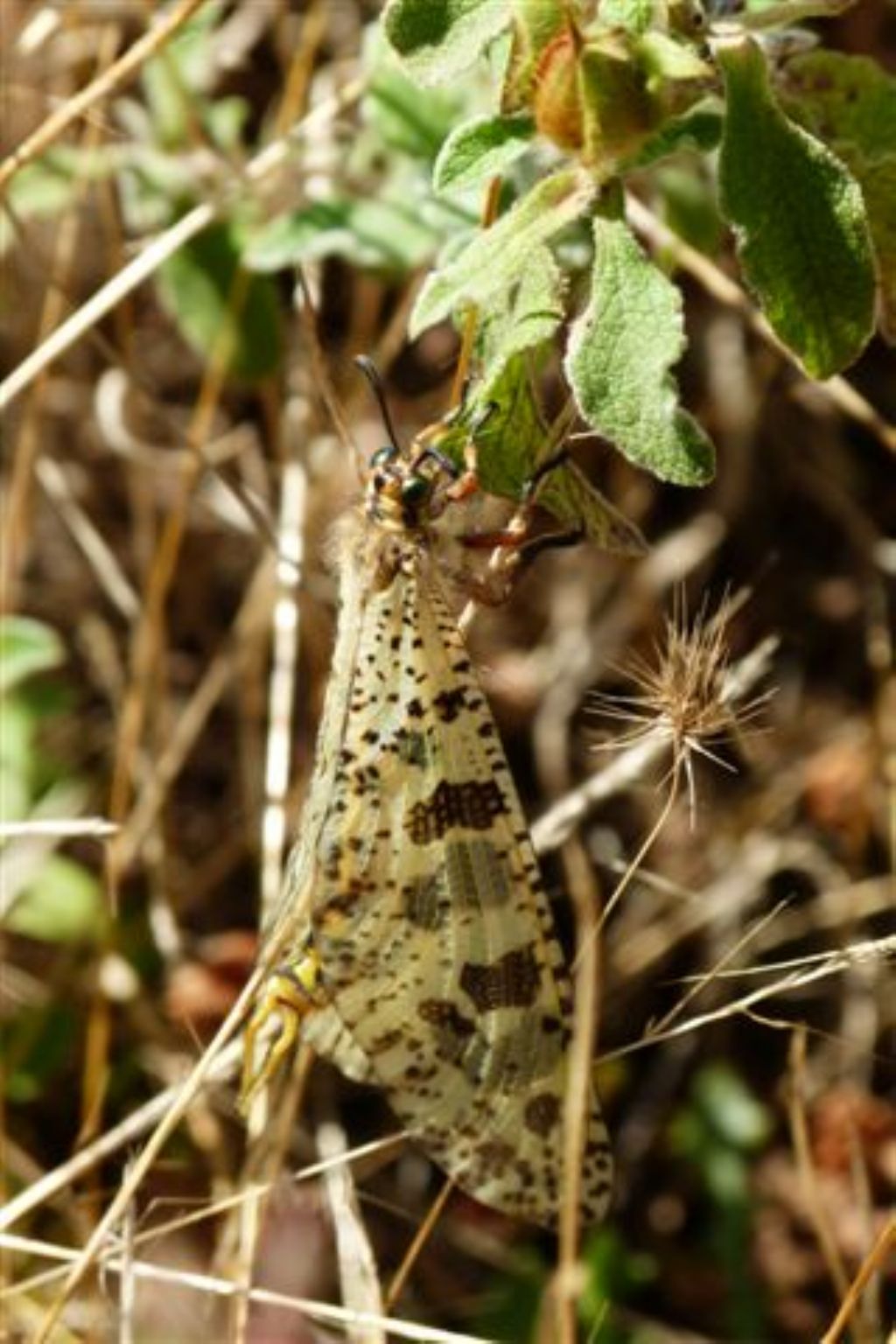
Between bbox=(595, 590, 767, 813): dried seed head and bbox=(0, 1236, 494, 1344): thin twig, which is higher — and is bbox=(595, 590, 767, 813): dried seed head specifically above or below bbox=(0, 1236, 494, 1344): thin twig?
above

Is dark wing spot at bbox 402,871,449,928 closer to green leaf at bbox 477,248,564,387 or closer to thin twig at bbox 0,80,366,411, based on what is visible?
green leaf at bbox 477,248,564,387

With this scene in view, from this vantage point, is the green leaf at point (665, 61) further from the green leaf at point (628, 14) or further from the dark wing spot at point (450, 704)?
the dark wing spot at point (450, 704)

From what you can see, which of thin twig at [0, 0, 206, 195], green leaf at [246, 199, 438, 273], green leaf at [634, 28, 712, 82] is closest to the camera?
green leaf at [634, 28, 712, 82]

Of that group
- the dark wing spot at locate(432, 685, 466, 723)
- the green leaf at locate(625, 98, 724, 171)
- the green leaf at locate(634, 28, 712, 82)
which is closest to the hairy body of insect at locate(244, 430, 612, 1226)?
the dark wing spot at locate(432, 685, 466, 723)

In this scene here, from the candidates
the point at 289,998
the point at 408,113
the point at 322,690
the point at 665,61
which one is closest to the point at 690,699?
the point at 289,998

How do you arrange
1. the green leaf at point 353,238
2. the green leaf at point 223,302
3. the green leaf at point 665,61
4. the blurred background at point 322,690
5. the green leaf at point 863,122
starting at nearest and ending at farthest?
1. the green leaf at point 665,61
2. the green leaf at point 863,122
3. the green leaf at point 353,238
4. the blurred background at point 322,690
5. the green leaf at point 223,302

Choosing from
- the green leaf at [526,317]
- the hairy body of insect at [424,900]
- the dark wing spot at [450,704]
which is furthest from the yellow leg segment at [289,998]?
the green leaf at [526,317]

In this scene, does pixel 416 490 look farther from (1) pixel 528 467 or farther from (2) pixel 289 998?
(2) pixel 289 998
